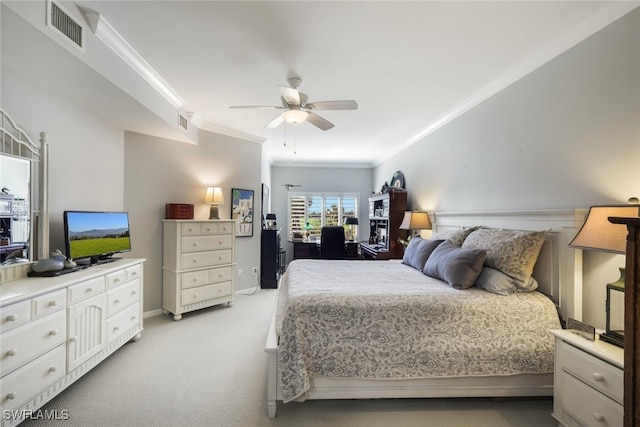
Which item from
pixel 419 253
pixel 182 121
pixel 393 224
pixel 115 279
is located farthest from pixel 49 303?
pixel 393 224

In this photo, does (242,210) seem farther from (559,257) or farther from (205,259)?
(559,257)

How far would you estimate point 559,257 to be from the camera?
2035mm

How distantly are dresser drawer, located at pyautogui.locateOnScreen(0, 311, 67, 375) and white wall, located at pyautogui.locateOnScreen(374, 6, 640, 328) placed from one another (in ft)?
11.6

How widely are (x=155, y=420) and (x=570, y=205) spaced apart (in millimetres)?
3190

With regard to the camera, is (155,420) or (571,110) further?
(571,110)

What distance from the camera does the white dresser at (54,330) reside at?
61.4 inches

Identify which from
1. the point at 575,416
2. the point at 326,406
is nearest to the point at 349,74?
the point at 326,406

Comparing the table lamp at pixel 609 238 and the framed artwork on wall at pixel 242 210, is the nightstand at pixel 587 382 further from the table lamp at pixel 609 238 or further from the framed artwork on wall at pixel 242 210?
the framed artwork on wall at pixel 242 210

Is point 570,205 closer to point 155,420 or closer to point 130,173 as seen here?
point 155,420

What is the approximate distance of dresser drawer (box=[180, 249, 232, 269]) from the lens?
357 centimetres

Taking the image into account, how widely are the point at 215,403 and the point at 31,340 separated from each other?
3.88ft

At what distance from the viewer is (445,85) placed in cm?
278

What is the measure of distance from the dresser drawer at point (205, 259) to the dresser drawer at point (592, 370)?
3553mm

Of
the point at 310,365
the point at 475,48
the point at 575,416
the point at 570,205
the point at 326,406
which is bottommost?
the point at 326,406
